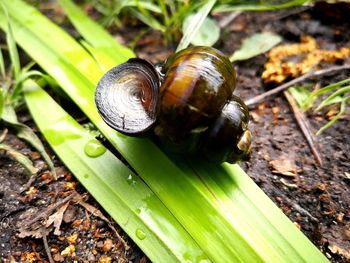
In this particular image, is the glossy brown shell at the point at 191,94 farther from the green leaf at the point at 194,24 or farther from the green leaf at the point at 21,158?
the green leaf at the point at 21,158

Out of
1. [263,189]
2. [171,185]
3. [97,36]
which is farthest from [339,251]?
[97,36]

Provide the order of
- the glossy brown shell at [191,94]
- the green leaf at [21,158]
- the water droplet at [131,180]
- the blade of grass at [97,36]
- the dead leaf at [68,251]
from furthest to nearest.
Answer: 1. the blade of grass at [97,36]
2. the green leaf at [21,158]
3. the water droplet at [131,180]
4. the dead leaf at [68,251]
5. the glossy brown shell at [191,94]

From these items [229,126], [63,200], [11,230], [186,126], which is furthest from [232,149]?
[11,230]

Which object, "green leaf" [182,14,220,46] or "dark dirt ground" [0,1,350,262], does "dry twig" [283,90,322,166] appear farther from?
"green leaf" [182,14,220,46]

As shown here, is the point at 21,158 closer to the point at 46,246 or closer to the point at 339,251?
the point at 46,246

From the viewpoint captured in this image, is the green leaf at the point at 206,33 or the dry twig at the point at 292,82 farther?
the green leaf at the point at 206,33

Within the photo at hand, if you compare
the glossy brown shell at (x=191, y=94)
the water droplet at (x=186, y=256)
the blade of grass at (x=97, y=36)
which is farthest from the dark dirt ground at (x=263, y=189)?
the blade of grass at (x=97, y=36)
